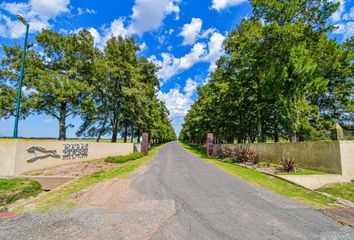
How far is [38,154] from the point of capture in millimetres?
10797

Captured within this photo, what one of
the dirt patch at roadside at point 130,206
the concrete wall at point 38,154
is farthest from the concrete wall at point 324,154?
the concrete wall at point 38,154

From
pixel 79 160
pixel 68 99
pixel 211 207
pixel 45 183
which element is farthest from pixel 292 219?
pixel 68 99

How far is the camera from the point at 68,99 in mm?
19781

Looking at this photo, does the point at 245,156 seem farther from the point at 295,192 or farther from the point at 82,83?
the point at 82,83

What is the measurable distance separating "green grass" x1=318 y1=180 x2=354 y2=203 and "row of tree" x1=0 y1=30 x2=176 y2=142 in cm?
2033

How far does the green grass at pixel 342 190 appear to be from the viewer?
6718 millimetres

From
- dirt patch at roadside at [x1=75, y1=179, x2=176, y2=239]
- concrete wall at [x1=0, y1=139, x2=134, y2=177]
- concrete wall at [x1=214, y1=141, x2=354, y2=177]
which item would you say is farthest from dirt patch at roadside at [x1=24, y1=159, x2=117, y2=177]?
concrete wall at [x1=214, y1=141, x2=354, y2=177]

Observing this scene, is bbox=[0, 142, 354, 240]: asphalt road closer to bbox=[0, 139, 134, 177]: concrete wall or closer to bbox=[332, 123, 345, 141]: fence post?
bbox=[0, 139, 134, 177]: concrete wall

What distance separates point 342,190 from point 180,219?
729 cm

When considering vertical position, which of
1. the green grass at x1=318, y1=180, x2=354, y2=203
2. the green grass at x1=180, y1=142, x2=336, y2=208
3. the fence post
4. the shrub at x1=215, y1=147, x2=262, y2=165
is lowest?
the green grass at x1=318, y1=180, x2=354, y2=203

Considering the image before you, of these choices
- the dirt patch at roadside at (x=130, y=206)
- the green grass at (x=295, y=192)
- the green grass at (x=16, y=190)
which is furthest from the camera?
the green grass at (x=16, y=190)

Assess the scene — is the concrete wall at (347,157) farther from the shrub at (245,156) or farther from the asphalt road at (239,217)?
the shrub at (245,156)

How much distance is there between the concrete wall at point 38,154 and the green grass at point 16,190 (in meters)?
1.73

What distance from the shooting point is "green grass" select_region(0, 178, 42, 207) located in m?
6.16
